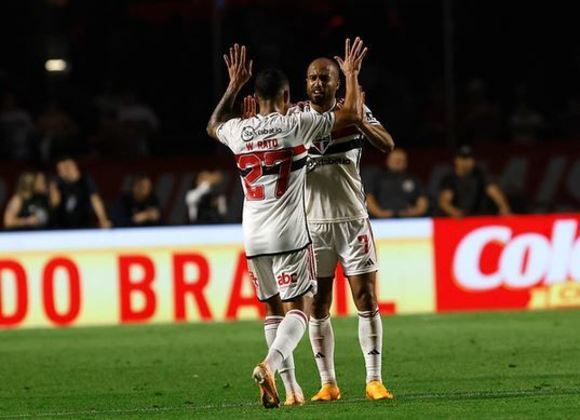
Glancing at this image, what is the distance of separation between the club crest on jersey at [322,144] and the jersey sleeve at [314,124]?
471 mm

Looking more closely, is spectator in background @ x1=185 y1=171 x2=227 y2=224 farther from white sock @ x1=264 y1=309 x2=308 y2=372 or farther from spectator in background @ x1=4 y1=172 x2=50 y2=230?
white sock @ x1=264 y1=309 x2=308 y2=372

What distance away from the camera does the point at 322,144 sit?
32.5 feet

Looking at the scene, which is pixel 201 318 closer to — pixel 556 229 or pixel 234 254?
pixel 234 254

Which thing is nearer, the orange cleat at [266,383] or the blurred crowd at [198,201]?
the orange cleat at [266,383]

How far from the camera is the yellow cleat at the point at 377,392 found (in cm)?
983

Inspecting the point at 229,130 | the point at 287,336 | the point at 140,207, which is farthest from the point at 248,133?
the point at 140,207

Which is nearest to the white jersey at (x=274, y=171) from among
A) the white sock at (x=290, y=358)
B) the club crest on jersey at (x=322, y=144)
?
the club crest on jersey at (x=322, y=144)

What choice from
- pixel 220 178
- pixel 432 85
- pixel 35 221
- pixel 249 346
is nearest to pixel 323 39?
pixel 432 85

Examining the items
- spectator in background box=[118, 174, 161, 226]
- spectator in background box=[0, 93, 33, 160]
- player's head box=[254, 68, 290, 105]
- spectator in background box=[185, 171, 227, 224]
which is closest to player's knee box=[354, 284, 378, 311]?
player's head box=[254, 68, 290, 105]

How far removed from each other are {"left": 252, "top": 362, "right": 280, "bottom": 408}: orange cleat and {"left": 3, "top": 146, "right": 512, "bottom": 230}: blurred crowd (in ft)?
31.8

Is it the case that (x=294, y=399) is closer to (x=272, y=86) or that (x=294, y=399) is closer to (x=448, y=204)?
(x=272, y=86)

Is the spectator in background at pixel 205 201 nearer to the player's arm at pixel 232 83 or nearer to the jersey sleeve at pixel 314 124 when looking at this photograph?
the player's arm at pixel 232 83

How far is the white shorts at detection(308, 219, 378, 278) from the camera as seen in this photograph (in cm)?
1001

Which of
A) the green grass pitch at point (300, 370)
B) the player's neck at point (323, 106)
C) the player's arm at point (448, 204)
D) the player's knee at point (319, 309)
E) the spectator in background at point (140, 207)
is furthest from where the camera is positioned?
the spectator in background at point (140, 207)
